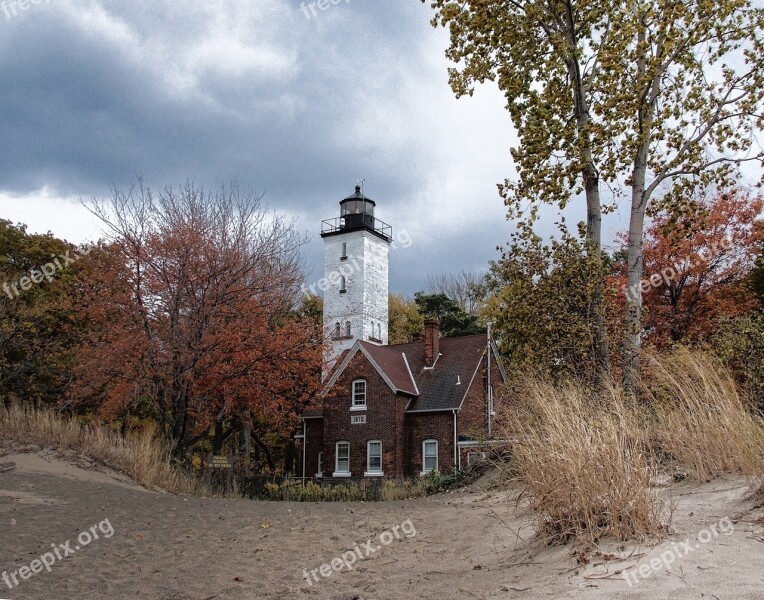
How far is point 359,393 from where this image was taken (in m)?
34.5

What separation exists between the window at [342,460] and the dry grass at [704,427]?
85.8 ft

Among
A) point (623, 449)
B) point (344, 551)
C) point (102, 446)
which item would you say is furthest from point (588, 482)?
point (102, 446)

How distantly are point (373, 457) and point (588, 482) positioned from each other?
27.8m

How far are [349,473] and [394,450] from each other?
2.83m

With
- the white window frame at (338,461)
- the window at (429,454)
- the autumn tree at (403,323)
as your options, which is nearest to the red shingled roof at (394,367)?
the window at (429,454)

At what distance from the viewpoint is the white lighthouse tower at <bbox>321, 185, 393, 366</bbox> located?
48281mm

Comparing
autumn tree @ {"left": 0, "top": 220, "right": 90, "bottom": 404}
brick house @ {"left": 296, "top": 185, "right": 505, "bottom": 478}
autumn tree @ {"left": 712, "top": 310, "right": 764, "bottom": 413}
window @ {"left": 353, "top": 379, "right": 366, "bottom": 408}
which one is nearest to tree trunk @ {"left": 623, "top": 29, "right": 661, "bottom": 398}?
autumn tree @ {"left": 712, "top": 310, "right": 764, "bottom": 413}

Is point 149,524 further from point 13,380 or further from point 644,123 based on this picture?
point 13,380

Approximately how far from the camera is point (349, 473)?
34000 mm

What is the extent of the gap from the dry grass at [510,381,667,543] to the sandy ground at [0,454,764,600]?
22 cm

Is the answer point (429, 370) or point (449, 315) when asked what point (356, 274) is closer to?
point (449, 315)

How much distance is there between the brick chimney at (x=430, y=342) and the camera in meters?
36.0

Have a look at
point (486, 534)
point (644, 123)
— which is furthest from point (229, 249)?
point (486, 534)

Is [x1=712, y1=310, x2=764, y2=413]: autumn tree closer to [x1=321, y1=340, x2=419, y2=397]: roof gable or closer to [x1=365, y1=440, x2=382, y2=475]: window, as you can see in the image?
[x1=321, y1=340, x2=419, y2=397]: roof gable
